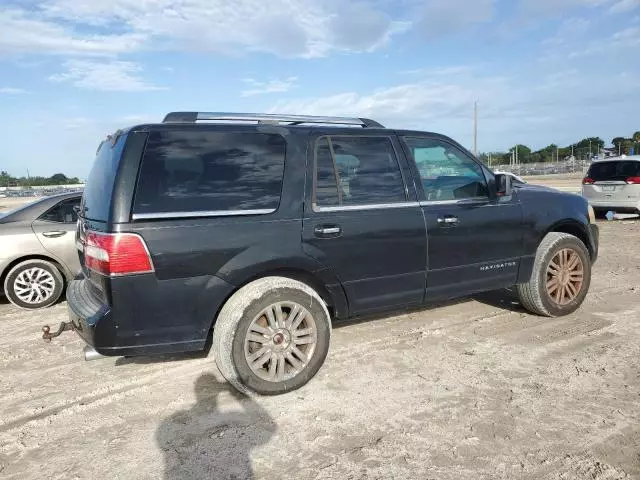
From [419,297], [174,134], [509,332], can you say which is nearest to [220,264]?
[174,134]

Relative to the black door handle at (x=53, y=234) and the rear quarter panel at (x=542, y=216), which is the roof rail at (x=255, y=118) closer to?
the rear quarter panel at (x=542, y=216)

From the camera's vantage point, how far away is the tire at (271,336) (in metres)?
3.38

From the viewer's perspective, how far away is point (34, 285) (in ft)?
20.1

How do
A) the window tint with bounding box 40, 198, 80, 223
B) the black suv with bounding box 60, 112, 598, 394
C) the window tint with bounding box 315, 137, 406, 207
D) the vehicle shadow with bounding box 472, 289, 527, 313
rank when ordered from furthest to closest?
the window tint with bounding box 40, 198, 80, 223, the vehicle shadow with bounding box 472, 289, 527, 313, the window tint with bounding box 315, 137, 406, 207, the black suv with bounding box 60, 112, 598, 394

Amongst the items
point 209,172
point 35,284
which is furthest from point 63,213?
point 209,172

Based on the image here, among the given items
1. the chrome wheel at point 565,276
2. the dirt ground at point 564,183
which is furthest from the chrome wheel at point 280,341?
the dirt ground at point 564,183

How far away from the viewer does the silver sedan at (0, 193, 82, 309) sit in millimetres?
6082

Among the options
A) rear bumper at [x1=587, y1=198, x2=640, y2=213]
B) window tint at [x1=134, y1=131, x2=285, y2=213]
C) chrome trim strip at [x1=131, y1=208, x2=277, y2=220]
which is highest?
window tint at [x1=134, y1=131, x2=285, y2=213]

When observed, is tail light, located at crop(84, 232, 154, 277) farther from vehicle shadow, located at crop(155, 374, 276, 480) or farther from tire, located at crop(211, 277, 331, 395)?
vehicle shadow, located at crop(155, 374, 276, 480)

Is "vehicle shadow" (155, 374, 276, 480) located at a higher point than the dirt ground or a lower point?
lower

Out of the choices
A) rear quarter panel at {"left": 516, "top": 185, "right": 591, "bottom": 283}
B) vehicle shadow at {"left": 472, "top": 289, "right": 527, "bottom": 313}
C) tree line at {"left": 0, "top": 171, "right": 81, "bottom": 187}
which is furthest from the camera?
tree line at {"left": 0, "top": 171, "right": 81, "bottom": 187}

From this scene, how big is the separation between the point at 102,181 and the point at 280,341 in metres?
1.66

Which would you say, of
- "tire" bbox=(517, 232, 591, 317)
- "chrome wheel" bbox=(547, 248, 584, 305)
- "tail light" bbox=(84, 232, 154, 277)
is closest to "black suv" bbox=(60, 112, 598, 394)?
"tail light" bbox=(84, 232, 154, 277)

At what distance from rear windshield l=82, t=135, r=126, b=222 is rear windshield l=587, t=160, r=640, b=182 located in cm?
1233
